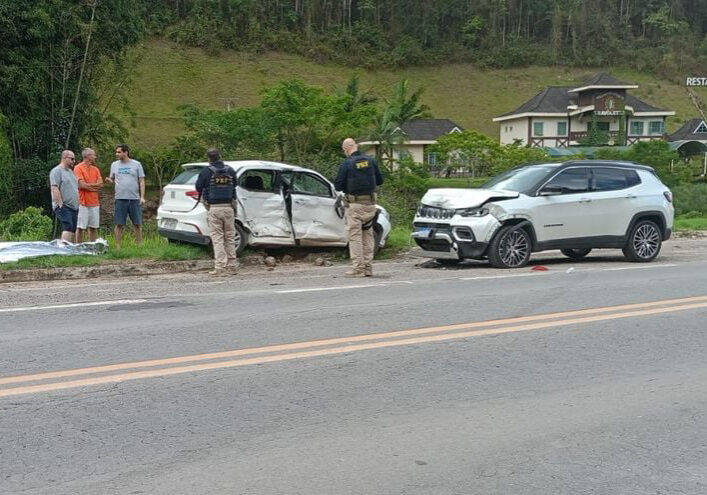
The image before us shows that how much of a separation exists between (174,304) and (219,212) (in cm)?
326

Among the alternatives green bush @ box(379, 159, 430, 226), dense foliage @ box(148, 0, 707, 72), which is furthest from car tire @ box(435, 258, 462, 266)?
dense foliage @ box(148, 0, 707, 72)

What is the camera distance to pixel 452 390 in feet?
18.3

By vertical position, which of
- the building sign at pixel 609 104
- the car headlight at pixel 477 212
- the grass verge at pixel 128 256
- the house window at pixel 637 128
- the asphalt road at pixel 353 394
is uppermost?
the building sign at pixel 609 104

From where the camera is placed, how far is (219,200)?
11.9 metres

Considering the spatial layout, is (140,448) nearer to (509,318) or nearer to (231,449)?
(231,449)

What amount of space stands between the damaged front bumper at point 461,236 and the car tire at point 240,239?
311 centimetres

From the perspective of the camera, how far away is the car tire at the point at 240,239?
13120 mm

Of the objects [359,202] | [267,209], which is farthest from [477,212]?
[267,209]

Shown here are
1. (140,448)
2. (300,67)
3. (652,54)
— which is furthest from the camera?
(652,54)

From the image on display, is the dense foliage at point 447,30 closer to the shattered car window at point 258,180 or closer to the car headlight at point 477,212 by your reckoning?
the shattered car window at point 258,180

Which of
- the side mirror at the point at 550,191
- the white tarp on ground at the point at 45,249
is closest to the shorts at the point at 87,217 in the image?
the white tarp on ground at the point at 45,249

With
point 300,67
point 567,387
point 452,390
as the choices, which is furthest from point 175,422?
point 300,67

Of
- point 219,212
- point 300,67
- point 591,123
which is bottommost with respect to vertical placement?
point 219,212

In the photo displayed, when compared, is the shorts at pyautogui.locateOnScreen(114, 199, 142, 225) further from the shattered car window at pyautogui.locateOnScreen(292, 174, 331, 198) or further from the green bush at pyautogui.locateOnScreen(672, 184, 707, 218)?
the green bush at pyautogui.locateOnScreen(672, 184, 707, 218)
